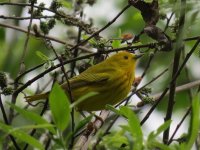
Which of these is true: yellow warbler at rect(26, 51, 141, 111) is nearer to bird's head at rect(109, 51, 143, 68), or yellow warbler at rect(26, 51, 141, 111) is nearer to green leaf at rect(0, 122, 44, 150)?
bird's head at rect(109, 51, 143, 68)

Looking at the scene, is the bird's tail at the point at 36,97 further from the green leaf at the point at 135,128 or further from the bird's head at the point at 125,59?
the green leaf at the point at 135,128

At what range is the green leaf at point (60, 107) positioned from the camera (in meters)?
2.12

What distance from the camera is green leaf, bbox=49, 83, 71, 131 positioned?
2.12 meters

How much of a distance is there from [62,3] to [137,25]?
9.29 ft

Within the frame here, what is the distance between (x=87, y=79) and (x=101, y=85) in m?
0.16

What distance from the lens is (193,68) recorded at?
683 centimetres

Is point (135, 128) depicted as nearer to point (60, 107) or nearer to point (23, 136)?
point (60, 107)

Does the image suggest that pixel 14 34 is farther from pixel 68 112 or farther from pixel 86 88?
pixel 68 112

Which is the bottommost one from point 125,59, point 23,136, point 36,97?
point 36,97

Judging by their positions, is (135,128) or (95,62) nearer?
(135,128)

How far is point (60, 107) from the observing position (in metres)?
2.14

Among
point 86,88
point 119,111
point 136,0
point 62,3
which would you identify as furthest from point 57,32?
point 119,111

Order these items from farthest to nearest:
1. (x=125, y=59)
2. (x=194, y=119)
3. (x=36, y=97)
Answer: (x=125, y=59)
(x=36, y=97)
(x=194, y=119)

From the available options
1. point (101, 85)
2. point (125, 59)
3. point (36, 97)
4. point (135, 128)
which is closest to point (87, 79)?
point (101, 85)
